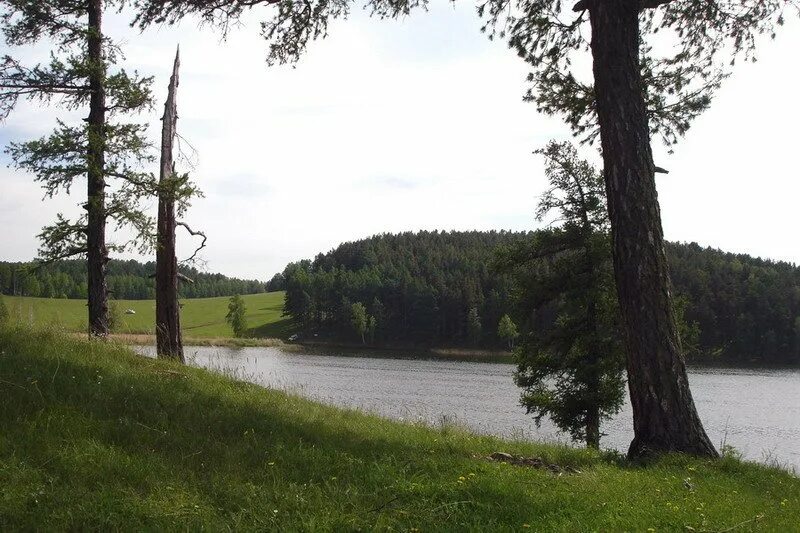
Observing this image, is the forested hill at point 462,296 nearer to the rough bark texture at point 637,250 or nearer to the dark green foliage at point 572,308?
the dark green foliage at point 572,308

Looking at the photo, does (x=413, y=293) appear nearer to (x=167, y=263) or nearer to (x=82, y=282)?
(x=82, y=282)

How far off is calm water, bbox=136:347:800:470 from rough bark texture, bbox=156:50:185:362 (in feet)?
1.77

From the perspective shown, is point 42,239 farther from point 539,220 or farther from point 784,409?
point 784,409

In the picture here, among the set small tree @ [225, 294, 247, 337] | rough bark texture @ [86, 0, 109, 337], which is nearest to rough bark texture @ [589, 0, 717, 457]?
rough bark texture @ [86, 0, 109, 337]

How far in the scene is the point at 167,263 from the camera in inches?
444

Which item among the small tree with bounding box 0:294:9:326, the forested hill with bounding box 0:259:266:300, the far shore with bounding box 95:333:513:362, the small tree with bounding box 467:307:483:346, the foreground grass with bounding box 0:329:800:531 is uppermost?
the forested hill with bounding box 0:259:266:300

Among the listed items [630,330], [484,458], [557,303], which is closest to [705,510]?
[484,458]

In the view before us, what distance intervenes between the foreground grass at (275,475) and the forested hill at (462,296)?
140 ft

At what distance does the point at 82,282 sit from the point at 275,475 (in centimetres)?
7046

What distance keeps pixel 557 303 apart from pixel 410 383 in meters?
21.0

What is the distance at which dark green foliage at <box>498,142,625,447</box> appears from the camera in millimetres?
15203

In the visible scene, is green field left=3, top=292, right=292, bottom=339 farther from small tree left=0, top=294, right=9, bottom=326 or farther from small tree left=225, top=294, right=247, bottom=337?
small tree left=0, top=294, right=9, bottom=326

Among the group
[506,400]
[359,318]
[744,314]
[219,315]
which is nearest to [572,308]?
[506,400]

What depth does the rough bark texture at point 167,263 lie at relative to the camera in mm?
10773
